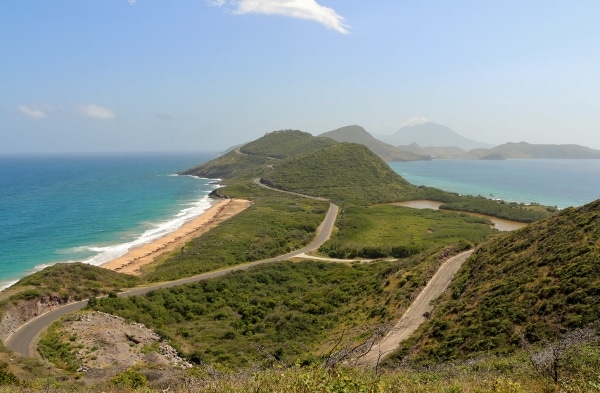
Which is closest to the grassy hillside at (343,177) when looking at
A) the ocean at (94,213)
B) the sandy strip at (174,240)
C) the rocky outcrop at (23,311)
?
the sandy strip at (174,240)

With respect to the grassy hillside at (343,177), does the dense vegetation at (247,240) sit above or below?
below

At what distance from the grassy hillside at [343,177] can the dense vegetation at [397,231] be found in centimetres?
1726

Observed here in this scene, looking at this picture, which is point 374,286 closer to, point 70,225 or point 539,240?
point 539,240

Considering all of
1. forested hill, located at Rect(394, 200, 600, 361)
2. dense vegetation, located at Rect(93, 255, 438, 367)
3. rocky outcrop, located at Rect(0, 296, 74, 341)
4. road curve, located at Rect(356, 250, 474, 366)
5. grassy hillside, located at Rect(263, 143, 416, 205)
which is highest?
grassy hillside, located at Rect(263, 143, 416, 205)

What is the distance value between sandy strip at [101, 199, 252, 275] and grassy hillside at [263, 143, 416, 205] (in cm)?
2548

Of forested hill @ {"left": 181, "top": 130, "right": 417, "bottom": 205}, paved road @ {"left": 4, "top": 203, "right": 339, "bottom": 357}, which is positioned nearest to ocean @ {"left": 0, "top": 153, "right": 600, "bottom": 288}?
paved road @ {"left": 4, "top": 203, "right": 339, "bottom": 357}

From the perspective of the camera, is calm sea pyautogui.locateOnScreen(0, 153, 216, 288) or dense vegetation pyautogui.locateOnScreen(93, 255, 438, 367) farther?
calm sea pyautogui.locateOnScreen(0, 153, 216, 288)

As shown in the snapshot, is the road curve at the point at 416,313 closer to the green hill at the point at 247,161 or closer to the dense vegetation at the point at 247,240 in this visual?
the dense vegetation at the point at 247,240

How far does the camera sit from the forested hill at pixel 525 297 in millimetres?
15555

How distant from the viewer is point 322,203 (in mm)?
91562

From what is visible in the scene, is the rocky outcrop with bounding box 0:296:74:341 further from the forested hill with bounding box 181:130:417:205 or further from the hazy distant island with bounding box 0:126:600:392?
the forested hill with bounding box 181:130:417:205

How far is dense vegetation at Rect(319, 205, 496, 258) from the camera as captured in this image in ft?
173

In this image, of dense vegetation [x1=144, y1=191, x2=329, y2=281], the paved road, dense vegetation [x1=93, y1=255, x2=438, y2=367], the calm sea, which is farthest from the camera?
the calm sea

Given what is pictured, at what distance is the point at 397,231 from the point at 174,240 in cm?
4024
